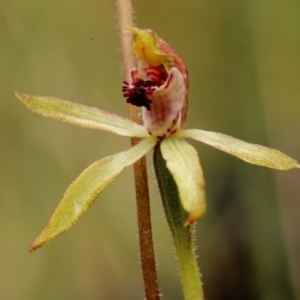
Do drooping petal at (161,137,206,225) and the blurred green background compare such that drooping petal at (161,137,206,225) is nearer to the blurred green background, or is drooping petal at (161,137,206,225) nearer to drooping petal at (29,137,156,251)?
drooping petal at (29,137,156,251)

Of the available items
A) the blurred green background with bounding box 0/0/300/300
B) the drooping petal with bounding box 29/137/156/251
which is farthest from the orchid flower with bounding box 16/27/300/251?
the blurred green background with bounding box 0/0/300/300

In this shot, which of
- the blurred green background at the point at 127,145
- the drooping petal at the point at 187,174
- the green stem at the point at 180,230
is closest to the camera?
the drooping petal at the point at 187,174

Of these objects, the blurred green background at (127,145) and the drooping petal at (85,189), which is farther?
the blurred green background at (127,145)

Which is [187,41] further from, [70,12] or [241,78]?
[70,12]

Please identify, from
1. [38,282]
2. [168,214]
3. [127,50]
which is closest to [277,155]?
[168,214]

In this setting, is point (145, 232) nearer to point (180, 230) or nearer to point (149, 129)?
point (180, 230)

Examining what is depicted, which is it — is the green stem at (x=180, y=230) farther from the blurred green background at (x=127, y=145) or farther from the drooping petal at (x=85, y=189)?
the blurred green background at (x=127, y=145)

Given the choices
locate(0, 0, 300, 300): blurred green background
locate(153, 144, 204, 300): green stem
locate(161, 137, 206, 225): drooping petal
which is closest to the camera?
locate(161, 137, 206, 225): drooping petal

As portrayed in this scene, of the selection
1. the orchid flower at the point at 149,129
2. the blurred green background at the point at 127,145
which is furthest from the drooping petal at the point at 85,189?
the blurred green background at the point at 127,145

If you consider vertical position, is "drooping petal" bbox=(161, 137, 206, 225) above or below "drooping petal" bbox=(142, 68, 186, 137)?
below
